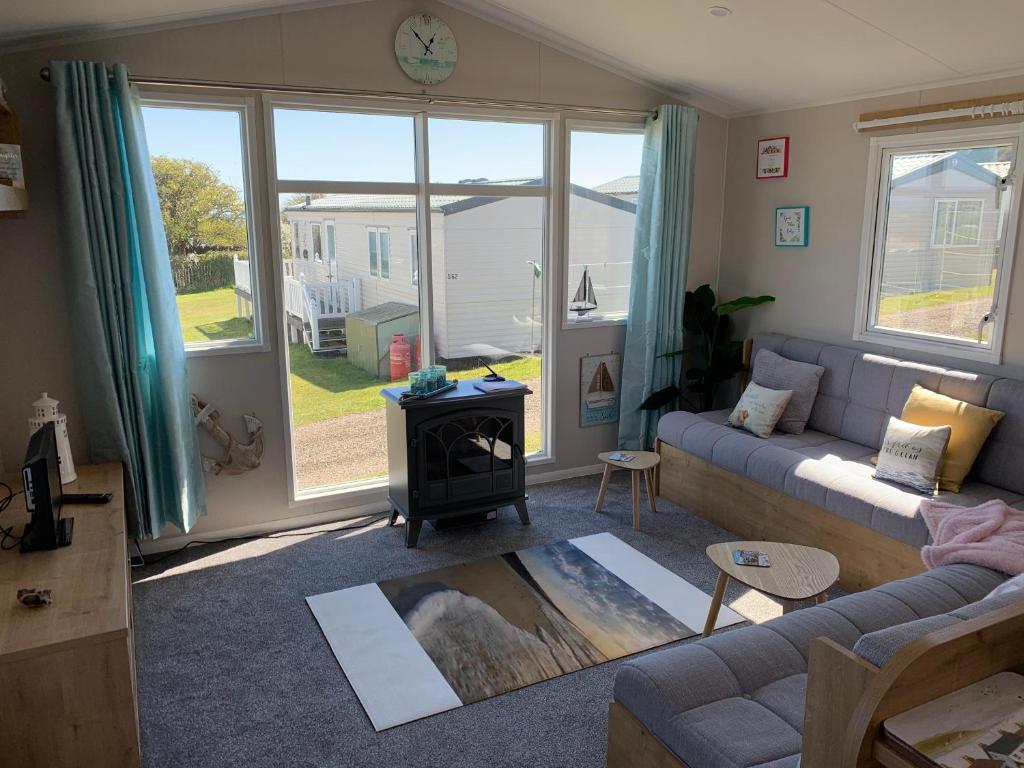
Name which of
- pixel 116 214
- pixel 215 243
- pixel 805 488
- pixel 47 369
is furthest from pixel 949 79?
pixel 47 369

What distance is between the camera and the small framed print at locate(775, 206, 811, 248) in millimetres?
4660

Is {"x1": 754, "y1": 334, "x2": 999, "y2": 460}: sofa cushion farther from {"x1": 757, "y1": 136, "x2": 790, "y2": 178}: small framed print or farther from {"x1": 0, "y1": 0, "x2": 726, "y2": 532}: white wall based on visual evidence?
{"x1": 0, "y1": 0, "x2": 726, "y2": 532}: white wall

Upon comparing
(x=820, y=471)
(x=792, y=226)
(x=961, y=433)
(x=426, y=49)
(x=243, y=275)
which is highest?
(x=426, y=49)

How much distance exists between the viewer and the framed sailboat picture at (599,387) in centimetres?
510

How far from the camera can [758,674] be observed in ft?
7.42

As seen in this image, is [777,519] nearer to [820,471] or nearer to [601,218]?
[820,471]

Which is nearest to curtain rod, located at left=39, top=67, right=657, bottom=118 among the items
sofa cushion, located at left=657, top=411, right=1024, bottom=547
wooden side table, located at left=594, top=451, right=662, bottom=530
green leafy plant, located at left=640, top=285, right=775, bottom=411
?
green leafy plant, located at left=640, top=285, right=775, bottom=411

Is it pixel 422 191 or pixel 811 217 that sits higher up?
pixel 422 191

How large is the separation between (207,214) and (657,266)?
2.64 metres

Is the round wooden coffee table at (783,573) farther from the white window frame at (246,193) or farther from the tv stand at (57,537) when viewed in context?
the white window frame at (246,193)

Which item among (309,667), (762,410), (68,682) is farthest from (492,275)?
(68,682)

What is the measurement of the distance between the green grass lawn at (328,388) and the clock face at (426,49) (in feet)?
5.24

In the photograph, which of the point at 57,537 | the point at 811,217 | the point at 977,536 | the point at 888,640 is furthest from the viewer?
the point at 811,217

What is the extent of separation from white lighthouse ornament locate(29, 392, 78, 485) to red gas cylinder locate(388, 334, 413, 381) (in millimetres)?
1689
